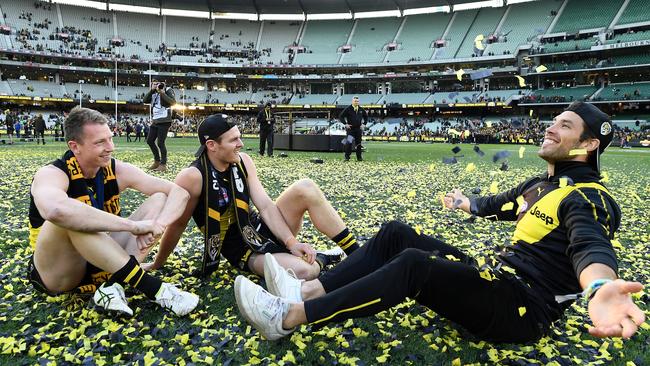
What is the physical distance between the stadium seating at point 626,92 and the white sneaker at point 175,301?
2171 inches

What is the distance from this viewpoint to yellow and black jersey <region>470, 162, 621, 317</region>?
2135 millimetres

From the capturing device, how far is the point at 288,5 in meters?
65.6

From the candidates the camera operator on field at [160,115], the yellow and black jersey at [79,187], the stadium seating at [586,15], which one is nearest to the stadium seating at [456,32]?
the stadium seating at [586,15]

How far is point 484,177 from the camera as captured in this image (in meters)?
11.8

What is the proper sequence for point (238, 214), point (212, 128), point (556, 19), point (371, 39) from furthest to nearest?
point (371, 39), point (556, 19), point (238, 214), point (212, 128)

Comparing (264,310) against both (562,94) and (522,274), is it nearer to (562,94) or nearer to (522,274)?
(522,274)

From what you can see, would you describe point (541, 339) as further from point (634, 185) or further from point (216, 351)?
point (634, 185)

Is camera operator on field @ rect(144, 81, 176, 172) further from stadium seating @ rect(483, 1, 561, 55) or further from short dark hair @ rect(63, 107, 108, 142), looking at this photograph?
stadium seating @ rect(483, 1, 561, 55)

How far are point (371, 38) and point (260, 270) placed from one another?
6852 centimetres

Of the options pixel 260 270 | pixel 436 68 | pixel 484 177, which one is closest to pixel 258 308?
pixel 260 270

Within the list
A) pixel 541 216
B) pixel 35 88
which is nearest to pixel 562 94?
pixel 541 216

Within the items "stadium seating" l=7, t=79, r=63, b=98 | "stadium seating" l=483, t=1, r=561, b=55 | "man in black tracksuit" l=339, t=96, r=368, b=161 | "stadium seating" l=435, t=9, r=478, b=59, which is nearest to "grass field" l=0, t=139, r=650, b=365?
"man in black tracksuit" l=339, t=96, r=368, b=161

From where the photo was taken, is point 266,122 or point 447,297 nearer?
point 447,297

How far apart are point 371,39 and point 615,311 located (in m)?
69.9
